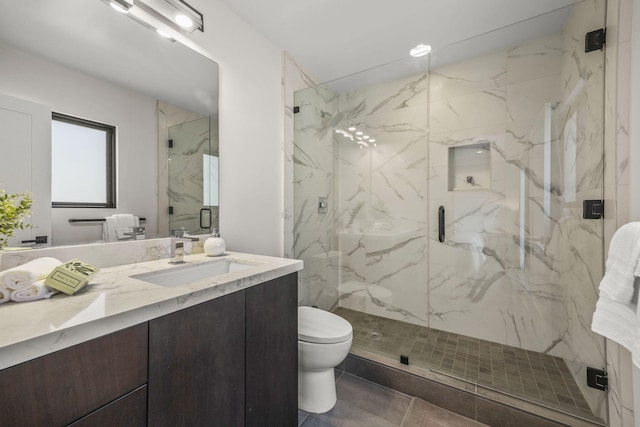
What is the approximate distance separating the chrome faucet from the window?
0.34 meters

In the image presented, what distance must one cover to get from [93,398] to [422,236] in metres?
2.30

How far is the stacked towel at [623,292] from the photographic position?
0.99m

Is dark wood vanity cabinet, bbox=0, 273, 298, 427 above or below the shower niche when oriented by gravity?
below

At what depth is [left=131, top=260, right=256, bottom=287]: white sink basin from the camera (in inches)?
45.8

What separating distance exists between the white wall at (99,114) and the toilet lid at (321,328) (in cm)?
101

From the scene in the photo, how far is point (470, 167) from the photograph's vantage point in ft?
7.25

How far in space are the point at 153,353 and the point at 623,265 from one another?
1.70m

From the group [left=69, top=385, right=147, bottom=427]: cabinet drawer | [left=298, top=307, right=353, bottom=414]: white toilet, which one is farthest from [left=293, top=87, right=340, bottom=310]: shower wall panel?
[left=69, top=385, right=147, bottom=427]: cabinet drawer

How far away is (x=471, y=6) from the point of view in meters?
1.63

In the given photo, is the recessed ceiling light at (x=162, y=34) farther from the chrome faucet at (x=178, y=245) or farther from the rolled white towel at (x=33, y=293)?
the rolled white towel at (x=33, y=293)

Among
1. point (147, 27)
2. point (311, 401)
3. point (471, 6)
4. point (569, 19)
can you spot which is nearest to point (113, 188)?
point (147, 27)

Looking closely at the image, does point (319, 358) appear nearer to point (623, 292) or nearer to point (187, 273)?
point (187, 273)

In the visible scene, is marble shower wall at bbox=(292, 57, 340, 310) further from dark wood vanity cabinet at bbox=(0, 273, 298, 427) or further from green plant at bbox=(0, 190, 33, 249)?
green plant at bbox=(0, 190, 33, 249)

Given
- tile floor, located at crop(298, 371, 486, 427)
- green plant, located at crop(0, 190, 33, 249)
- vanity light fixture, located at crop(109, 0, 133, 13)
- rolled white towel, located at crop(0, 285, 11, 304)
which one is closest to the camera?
rolled white towel, located at crop(0, 285, 11, 304)
